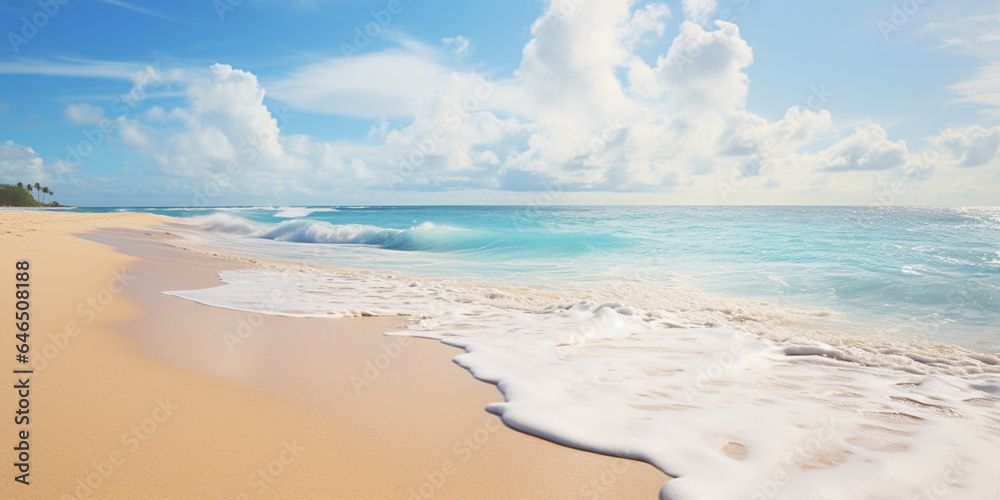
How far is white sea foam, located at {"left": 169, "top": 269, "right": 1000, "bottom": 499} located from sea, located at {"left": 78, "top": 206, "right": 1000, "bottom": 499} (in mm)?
18

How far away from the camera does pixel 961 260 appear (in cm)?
1304

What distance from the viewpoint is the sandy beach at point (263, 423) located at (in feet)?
7.22

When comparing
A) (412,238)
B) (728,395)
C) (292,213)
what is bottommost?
(728,395)

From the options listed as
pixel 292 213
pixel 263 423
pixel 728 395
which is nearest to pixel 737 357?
pixel 728 395

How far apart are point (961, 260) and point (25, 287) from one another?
20.2 meters

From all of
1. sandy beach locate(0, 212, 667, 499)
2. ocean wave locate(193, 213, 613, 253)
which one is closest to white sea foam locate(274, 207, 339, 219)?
ocean wave locate(193, 213, 613, 253)

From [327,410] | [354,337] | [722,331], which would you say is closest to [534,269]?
[722,331]

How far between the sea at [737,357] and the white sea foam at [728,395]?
0.06 feet

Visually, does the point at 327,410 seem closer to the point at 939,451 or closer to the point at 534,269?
the point at 939,451

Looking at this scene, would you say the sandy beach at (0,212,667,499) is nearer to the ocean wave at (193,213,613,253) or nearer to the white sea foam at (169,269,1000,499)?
the white sea foam at (169,269,1000,499)

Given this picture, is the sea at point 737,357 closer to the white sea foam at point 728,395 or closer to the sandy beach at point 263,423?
the white sea foam at point 728,395

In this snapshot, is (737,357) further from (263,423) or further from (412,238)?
(412,238)

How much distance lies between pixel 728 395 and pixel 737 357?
1.33 meters

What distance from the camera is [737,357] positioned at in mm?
4961
